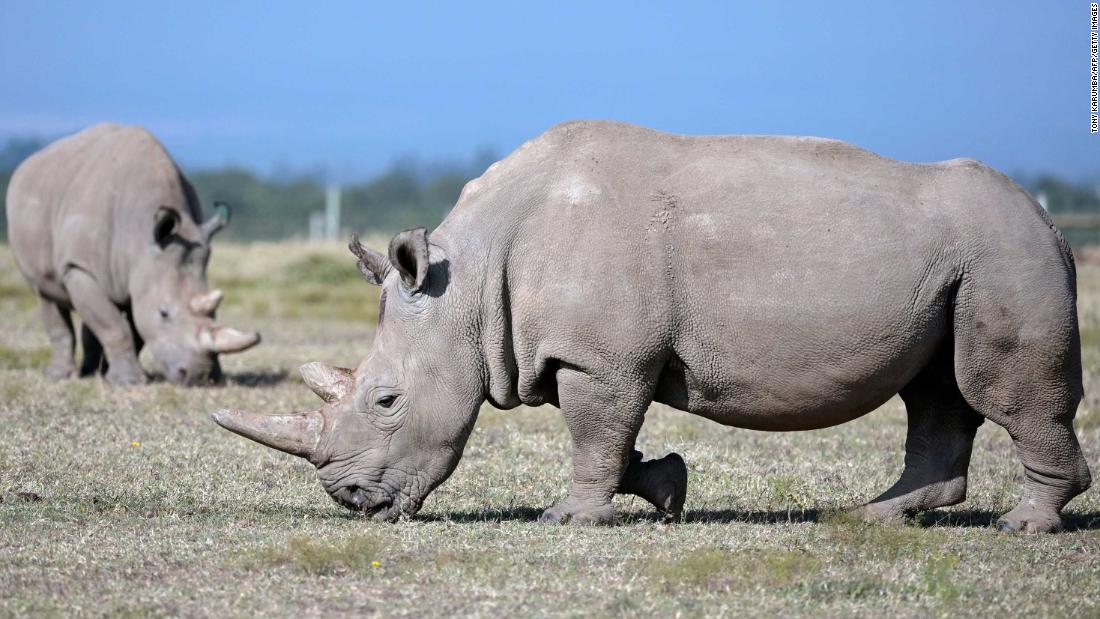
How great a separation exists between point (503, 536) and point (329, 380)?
1283 millimetres

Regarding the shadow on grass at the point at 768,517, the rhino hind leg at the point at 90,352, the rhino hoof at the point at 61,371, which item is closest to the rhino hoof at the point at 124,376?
the rhino hoof at the point at 61,371

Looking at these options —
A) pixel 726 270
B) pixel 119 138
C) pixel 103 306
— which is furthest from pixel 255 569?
pixel 119 138

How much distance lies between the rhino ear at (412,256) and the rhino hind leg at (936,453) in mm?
2457

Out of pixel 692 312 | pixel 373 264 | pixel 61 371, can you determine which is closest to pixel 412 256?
pixel 373 264

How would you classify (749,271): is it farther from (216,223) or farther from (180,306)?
(216,223)

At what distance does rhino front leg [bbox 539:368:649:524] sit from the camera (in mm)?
7043

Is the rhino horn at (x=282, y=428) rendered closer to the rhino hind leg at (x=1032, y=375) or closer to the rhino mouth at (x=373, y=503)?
the rhino mouth at (x=373, y=503)

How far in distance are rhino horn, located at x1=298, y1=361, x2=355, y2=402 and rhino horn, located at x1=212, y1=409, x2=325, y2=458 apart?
0.46 feet

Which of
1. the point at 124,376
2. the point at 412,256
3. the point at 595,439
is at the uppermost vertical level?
the point at 412,256

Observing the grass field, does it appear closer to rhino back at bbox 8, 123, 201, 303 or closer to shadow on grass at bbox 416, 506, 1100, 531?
shadow on grass at bbox 416, 506, 1100, 531

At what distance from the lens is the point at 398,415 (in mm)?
7289

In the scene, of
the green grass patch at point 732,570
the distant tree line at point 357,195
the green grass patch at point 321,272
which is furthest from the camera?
the distant tree line at point 357,195

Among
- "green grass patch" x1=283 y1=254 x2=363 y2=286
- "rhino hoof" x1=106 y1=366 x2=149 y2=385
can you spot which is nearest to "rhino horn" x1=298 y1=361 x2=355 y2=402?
"rhino hoof" x1=106 y1=366 x2=149 y2=385

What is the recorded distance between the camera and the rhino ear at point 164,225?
1408cm
